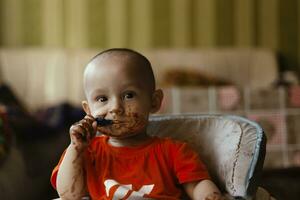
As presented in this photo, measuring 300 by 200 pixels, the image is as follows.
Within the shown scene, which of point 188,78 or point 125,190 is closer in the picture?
point 125,190

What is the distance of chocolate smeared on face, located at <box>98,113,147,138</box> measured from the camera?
1.18 metres

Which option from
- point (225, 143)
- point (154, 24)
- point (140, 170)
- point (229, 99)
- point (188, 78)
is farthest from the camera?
point (154, 24)

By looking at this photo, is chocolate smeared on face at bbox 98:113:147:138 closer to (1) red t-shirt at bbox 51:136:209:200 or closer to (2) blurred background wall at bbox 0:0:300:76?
(1) red t-shirt at bbox 51:136:209:200

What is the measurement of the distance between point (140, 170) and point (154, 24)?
2512 millimetres

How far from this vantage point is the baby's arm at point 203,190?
3.73 feet

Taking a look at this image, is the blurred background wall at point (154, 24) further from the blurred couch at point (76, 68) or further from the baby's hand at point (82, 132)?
the baby's hand at point (82, 132)

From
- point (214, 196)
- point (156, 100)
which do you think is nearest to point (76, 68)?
point (156, 100)

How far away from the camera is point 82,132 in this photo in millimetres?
1098

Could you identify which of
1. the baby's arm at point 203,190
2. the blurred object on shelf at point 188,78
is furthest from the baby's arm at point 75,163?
the blurred object on shelf at point 188,78

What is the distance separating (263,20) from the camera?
12.0 feet

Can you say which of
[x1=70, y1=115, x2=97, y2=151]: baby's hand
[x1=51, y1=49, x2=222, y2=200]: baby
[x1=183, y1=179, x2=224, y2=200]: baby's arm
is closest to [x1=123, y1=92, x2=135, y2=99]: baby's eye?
[x1=51, y1=49, x2=222, y2=200]: baby

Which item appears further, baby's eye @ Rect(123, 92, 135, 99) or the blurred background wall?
the blurred background wall

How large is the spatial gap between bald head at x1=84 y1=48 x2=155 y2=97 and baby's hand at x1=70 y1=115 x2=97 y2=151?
0.43 ft

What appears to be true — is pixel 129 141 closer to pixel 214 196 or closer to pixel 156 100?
pixel 156 100
